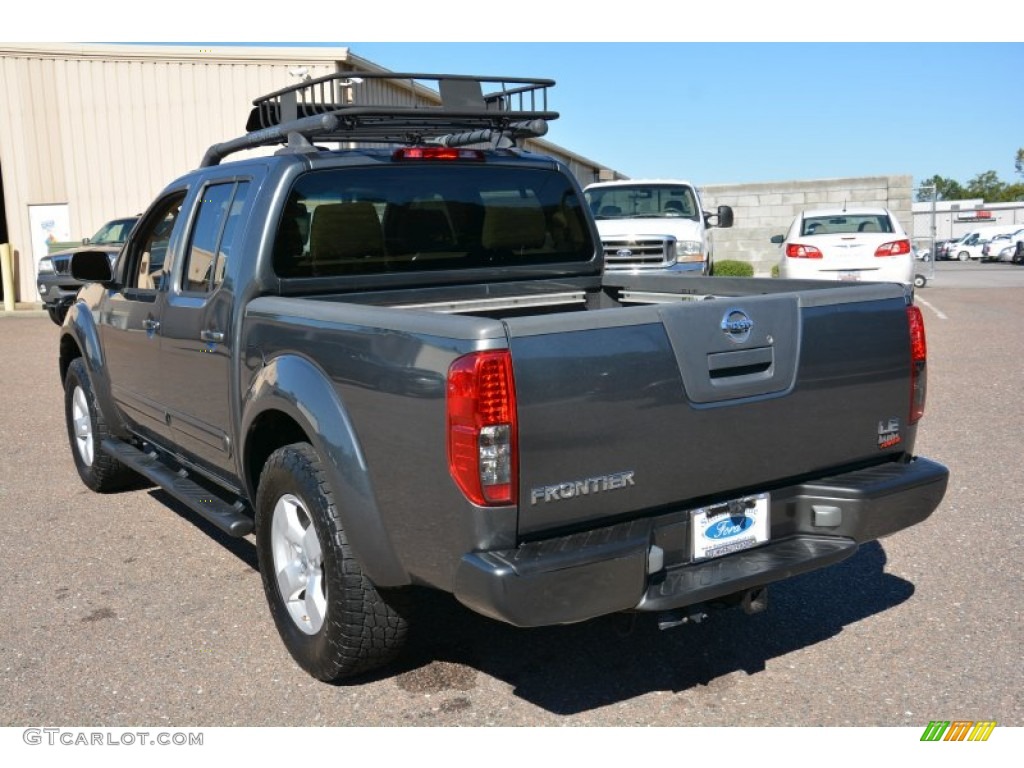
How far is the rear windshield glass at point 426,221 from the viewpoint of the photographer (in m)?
4.56

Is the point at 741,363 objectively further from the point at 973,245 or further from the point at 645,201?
the point at 973,245

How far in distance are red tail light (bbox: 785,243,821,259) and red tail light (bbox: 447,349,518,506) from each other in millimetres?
12903

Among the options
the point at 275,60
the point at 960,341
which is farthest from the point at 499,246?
the point at 275,60

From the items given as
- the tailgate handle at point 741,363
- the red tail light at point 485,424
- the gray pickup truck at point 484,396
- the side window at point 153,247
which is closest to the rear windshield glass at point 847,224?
the gray pickup truck at point 484,396

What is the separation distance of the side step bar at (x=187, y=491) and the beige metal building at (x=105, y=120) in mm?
16147

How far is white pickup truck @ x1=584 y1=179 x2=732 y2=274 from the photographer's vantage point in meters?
13.7

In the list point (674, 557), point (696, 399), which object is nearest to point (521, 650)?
point (674, 557)

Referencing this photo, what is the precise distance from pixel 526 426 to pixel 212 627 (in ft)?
7.00

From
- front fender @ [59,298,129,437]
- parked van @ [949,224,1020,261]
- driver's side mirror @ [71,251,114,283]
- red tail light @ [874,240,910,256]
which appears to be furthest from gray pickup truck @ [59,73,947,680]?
parked van @ [949,224,1020,261]

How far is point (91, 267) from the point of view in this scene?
598cm

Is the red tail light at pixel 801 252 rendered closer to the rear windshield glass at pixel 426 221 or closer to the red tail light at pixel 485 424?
the rear windshield glass at pixel 426 221

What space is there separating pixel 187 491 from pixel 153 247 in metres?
1.47

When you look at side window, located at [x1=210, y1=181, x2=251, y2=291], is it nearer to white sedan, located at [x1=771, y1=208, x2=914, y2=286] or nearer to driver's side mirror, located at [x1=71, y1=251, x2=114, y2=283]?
driver's side mirror, located at [x1=71, y1=251, x2=114, y2=283]

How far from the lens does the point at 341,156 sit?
15.4 ft
